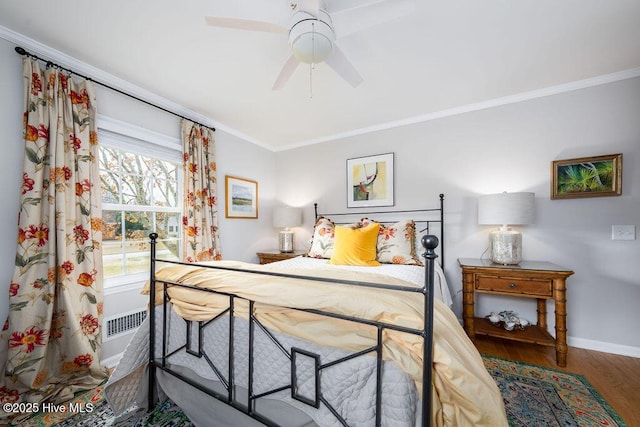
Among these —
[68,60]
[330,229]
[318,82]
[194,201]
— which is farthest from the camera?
[330,229]

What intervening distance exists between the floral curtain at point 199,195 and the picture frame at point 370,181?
170 centimetres

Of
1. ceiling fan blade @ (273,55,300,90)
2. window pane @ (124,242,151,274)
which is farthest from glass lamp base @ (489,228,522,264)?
window pane @ (124,242,151,274)

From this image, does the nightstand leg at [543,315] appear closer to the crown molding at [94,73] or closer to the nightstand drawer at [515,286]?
the nightstand drawer at [515,286]

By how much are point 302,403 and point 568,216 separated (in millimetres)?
2796

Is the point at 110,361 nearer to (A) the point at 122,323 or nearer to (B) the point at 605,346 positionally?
(A) the point at 122,323

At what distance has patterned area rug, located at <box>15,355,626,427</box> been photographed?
1.46 metres

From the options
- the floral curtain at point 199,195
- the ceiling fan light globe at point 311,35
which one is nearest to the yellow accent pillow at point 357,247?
the floral curtain at point 199,195

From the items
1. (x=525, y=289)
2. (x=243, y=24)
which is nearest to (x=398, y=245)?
(x=525, y=289)

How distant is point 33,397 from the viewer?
1.59 m

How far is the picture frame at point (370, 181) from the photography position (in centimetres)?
317

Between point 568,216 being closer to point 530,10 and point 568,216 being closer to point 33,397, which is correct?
point 530,10

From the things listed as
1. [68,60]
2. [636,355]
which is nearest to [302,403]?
[68,60]

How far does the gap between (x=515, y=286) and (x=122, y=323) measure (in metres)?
3.35

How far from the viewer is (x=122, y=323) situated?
219 cm
